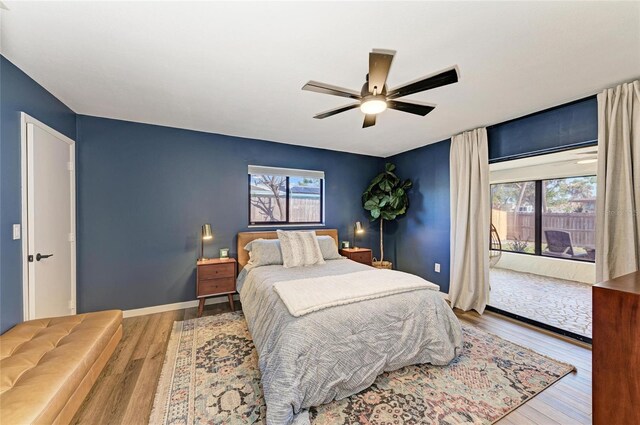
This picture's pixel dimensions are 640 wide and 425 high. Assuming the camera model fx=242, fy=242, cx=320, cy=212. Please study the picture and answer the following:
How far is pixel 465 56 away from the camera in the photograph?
1.82m

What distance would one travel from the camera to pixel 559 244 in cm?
492

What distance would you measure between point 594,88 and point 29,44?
4.69 meters

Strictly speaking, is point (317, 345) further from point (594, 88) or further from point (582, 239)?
point (582, 239)

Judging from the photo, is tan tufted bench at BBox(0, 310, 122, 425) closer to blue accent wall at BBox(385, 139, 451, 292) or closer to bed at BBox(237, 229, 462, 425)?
bed at BBox(237, 229, 462, 425)

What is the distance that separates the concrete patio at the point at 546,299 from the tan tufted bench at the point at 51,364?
439 cm

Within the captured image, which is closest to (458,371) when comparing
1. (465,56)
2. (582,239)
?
(465,56)

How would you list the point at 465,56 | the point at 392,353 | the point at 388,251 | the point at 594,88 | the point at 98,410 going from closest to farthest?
the point at 98,410
the point at 465,56
the point at 392,353
the point at 594,88
the point at 388,251

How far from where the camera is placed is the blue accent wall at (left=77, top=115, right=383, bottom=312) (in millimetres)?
3018

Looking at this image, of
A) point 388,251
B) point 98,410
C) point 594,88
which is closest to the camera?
point 98,410

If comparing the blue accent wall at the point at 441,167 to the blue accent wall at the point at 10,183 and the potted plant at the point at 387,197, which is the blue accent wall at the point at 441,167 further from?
the blue accent wall at the point at 10,183

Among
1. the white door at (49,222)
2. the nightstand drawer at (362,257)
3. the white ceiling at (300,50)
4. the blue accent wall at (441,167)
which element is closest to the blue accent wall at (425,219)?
the blue accent wall at (441,167)

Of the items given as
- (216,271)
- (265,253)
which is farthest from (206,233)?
(265,253)

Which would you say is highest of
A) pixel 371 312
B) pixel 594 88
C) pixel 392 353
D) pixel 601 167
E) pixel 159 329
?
pixel 594 88

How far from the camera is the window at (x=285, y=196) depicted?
4.02 metres
